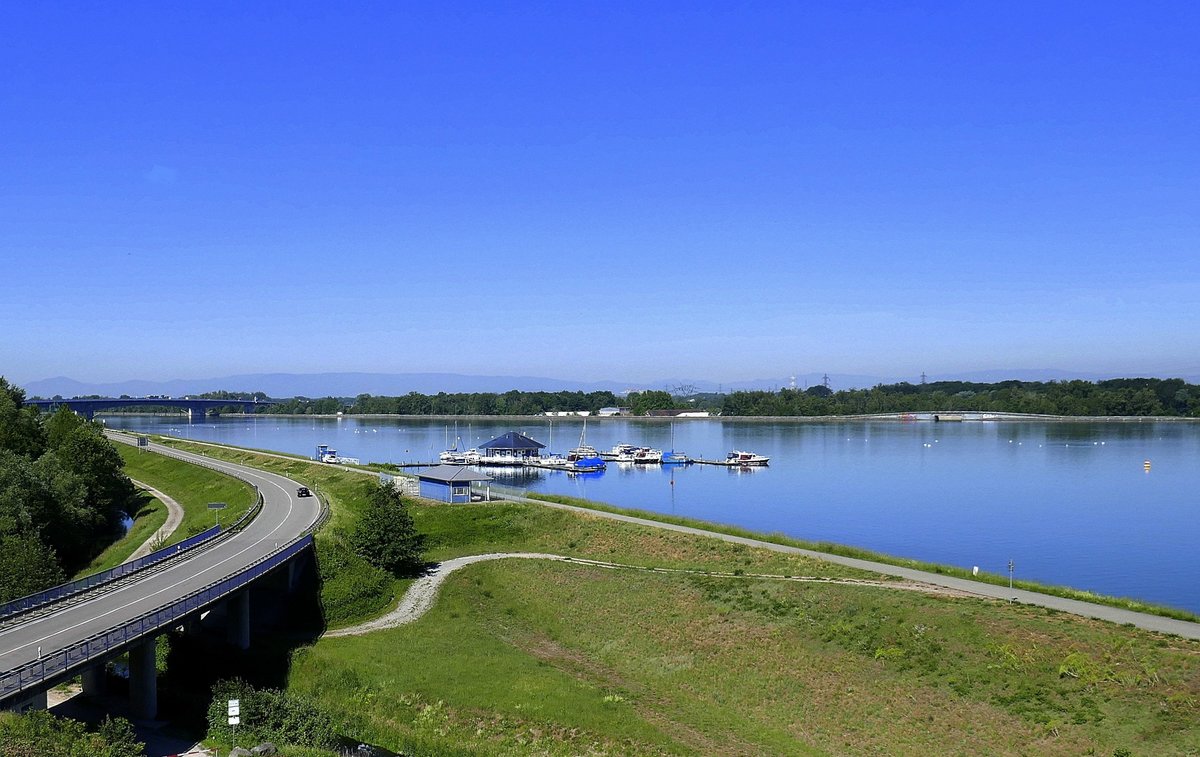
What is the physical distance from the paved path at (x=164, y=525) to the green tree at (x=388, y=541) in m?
17.6

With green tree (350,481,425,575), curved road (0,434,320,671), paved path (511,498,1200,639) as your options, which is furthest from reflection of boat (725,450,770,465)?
green tree (350,481,425,575)

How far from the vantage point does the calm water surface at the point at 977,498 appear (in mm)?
63219

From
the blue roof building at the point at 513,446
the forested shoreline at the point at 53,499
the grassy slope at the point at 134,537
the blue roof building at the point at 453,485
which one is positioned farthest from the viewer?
the blue roof building at the point at 513,446

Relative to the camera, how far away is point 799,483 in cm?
11588

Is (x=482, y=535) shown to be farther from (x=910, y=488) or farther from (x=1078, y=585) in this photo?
(x=910, y=488)

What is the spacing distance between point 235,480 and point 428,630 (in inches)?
2069

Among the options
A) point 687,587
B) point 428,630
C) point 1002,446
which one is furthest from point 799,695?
point 1002,446

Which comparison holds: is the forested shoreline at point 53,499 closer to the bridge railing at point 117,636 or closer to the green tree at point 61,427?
the green tree at point 61,427

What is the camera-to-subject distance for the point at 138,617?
32.7 m

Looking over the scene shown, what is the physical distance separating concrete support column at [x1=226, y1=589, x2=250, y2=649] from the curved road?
4.08ft

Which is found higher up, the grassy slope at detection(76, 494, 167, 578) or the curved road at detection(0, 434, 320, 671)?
the curved road at detection(0, 434, 320, 671)

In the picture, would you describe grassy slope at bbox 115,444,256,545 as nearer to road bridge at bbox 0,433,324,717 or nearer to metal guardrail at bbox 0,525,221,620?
road bridge at bbox 0,433,324,717

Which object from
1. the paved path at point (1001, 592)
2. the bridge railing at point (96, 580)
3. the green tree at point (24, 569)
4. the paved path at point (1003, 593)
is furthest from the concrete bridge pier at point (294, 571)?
the paved path at point (1003, 593)

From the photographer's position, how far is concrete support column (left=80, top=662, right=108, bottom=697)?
33219 mm
